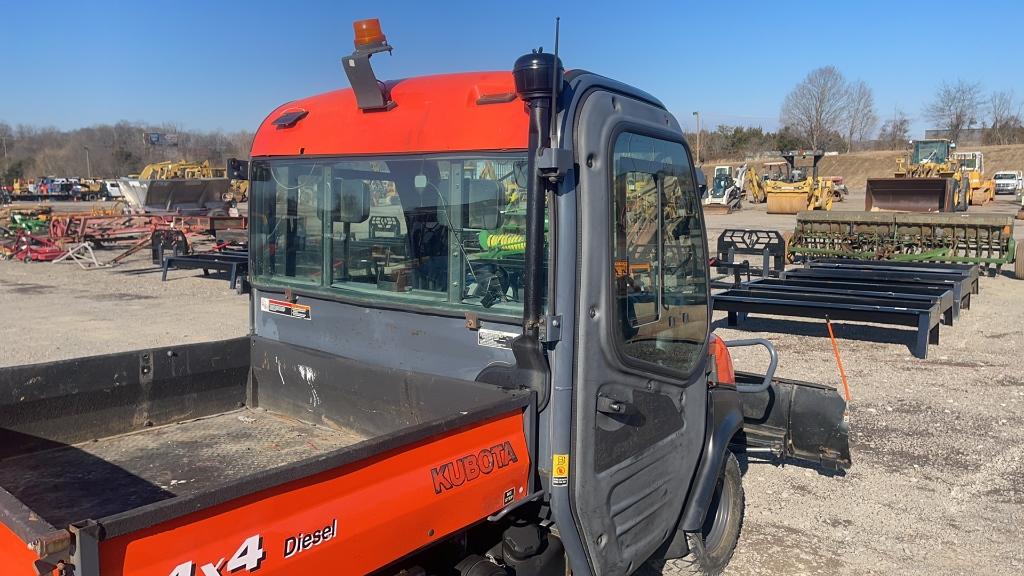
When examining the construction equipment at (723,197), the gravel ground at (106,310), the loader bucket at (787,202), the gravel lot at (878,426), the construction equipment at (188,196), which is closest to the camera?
the gravel lot at (878,426)

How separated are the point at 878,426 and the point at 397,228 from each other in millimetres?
5322

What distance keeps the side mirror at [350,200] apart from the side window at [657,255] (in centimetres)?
115

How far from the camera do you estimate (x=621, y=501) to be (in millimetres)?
3021

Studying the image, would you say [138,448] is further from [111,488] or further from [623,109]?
[623,109]

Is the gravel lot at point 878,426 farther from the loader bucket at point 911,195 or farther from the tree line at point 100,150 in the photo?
the tree line at point 100,150

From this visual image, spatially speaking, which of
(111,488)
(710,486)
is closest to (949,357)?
(710,486)

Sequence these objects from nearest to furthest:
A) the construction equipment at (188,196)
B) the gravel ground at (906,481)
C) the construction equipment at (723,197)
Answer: the gravel ground at (906,481) < the construction equipment at (188,196) < the construction equipment at (723,197)

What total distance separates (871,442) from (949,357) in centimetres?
392

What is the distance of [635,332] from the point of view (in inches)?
119

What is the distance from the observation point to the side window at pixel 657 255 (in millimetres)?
2961

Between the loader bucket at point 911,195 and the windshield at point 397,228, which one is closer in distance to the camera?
the windshield at point 397,228

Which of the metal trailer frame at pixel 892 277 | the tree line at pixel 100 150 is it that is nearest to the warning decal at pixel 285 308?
the metal trailer frame at pixel 892 277

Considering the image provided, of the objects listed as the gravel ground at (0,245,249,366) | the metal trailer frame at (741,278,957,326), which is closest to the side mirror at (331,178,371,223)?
the gravel ground at (0,245,249,366)

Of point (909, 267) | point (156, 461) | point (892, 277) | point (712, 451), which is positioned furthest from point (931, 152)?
point (156, 461)
